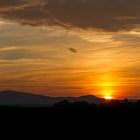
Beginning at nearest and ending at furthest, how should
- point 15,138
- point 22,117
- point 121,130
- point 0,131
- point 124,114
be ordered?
point 15,138 < point 0,131 < point 121,130 < point 22,117 < point 124,114

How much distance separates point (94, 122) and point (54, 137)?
14.2 m

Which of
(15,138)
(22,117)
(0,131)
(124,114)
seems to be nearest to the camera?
(15,138)

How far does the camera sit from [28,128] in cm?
5528

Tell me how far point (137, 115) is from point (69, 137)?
22660 mm

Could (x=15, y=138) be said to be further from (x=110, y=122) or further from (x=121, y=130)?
(x=110, y=122)

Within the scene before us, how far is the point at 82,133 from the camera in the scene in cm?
5241

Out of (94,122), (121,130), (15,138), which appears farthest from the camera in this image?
(94,122)

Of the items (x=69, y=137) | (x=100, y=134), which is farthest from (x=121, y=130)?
(x=69, y=137)

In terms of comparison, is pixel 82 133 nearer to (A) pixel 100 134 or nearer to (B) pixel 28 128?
(A) pixel 100 134

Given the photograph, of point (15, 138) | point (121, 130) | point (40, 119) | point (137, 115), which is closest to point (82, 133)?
point (121, 130)

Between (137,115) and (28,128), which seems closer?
(28,128)

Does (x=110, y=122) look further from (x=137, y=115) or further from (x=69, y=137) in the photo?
(x=69, y=137)

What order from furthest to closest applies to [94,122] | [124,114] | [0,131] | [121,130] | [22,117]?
1. [124,114]
2. [22,117]
3. [94,122]
4. [121,130]
5. [0,131]

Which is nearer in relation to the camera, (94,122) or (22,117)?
(94,122)
